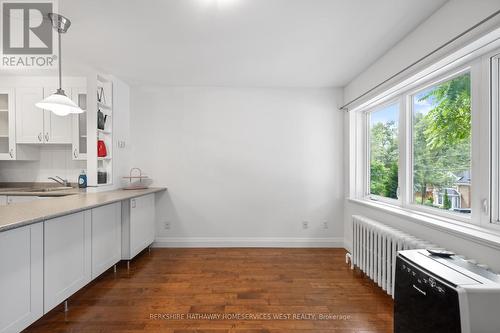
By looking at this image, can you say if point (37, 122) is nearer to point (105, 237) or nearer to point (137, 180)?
point (137, 180)

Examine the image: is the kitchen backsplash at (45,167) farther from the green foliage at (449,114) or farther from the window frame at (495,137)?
the window frame at (495,137)

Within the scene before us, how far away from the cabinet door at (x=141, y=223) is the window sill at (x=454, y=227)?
9.98 ft

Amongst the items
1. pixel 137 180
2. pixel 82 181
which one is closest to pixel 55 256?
pixel 82 181

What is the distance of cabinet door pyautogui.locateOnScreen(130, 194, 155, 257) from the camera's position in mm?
2989

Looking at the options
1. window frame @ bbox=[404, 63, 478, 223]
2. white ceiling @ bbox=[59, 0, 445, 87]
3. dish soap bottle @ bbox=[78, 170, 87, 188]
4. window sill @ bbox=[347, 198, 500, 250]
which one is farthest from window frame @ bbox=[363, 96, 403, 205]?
dish soap bottle @ bbox=[78, 170, 87, 188]

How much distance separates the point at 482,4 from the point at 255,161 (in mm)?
2865

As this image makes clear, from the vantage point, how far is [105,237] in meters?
2.55

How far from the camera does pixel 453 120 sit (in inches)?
78.7

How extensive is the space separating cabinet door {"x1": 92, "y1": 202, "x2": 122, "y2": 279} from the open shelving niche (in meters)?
0.72

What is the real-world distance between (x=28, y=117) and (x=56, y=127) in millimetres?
430

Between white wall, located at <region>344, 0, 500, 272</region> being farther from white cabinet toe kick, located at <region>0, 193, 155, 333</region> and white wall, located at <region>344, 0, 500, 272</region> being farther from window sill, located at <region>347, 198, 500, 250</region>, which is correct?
white cabinet toe kick, located at <region>0, 193, 155, 333</region>

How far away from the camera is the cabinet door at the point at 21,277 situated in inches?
56.3

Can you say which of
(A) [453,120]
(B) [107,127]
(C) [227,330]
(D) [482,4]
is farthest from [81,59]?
(A) [453,120]

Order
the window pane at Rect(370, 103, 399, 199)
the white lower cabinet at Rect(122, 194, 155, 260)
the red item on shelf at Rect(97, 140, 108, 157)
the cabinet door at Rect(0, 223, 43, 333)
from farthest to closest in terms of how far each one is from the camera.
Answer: the red item on shelf at Rect(97, 140, 108, 157) → the white lower cabinet at Rect(122, 194, 155, 260) → the window pane at Rect(370, 103, 399, 199) → the cabinet door at Rect(0, 223, 43, 333)
